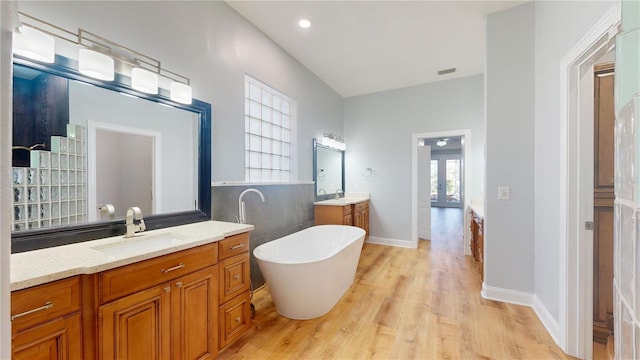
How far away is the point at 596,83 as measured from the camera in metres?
1.74

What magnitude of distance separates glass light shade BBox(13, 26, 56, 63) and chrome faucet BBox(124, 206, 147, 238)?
91 centimetres

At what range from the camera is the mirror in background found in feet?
4.24

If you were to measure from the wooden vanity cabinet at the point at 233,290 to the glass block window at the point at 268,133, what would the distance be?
100cm

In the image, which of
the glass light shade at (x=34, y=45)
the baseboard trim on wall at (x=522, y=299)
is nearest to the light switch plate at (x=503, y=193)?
the baseboard trim on wall at (x=522, y=299)

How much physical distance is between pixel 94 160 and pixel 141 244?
60cm

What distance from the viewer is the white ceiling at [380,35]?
2.44 meters

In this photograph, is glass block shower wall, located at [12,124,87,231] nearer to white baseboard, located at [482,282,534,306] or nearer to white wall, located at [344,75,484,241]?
white baseboard, located at [482,282,534,306]

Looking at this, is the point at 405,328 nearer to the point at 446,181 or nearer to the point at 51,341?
the point at 51,341

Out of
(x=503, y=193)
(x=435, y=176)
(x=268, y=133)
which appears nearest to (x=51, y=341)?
(x=268, y=133)

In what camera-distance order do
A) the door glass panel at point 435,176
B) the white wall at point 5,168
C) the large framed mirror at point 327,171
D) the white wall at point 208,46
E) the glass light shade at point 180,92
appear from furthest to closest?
the door glass panel at point 435,176
the large framed mirror at point 327,171
the glass light shade at point 180,92
the white wall at point 208,46
the white wall at point 5,168

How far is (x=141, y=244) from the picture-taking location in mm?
1617

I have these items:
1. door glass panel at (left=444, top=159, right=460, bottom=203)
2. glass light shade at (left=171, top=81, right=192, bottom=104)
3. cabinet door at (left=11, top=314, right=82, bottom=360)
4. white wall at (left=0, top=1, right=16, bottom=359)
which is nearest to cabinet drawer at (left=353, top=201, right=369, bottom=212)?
glass light shade at (left=171, top=81, right=192, bottom=104)

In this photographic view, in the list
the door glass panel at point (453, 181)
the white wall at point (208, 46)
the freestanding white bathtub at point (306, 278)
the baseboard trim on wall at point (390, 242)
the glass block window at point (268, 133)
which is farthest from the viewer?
the door glass panel at point (453, 181)

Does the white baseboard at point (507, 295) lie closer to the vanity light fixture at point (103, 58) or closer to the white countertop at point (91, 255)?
the white countertop at point (91, 255)
